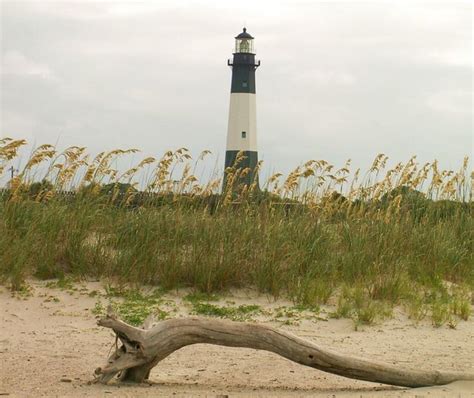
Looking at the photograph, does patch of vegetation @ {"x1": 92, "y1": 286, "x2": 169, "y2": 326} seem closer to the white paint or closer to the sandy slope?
the sandy slope

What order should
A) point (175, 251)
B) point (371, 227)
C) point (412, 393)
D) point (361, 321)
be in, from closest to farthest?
point (412, 393)
point (361, 321)
point (175, 251)
point (371, 227)

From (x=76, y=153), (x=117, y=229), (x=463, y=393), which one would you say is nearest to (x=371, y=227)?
(x=117, y=229)

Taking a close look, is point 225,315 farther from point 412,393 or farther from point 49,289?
point 412,393

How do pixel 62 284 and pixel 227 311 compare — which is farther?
pixel 62 284

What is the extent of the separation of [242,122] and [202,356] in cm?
3014

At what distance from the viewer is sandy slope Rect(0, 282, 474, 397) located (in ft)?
21.6

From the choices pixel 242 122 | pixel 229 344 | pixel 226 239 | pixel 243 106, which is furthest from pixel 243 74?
pixel 229 344

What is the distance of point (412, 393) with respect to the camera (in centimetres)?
646

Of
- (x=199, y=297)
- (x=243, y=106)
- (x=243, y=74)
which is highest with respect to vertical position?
(x=243, y=74)

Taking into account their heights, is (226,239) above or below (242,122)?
below

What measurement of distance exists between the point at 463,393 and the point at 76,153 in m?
6.63

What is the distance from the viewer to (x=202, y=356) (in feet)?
25.8

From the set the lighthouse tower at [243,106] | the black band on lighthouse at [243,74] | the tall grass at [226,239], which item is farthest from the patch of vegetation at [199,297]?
the black band on lighthouse at [243,74]

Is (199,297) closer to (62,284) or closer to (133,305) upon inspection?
(133,305)
